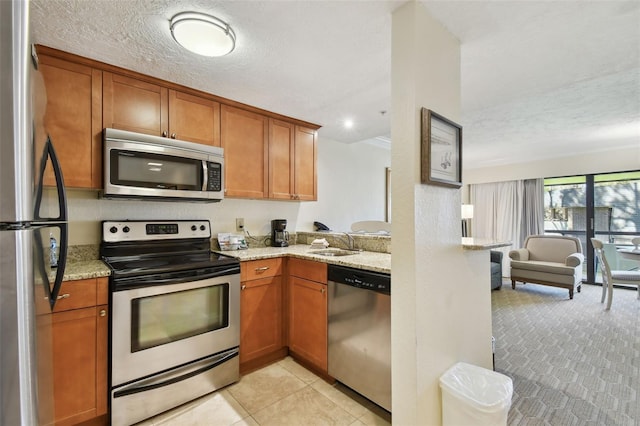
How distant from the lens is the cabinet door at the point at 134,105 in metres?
2.00

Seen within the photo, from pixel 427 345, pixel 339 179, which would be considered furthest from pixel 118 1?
pixel 339 179

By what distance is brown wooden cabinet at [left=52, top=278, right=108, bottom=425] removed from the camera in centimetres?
153

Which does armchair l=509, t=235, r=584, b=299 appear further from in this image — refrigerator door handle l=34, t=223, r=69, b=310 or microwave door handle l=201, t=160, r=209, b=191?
refrigerator door handle l=34, t=223, r=69, b=310

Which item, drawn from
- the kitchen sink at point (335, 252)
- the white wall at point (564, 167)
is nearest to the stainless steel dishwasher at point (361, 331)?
the kitchen sink at point (335, 252)

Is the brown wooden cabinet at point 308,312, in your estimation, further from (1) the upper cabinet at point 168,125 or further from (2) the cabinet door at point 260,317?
(1) the upper cabinet at point 168,125

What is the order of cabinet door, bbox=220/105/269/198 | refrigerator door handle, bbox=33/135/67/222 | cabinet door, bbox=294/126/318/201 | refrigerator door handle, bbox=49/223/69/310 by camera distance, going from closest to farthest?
refrigerator door handle, bbox=33/135/67/222, refrigerator door handle, bbox=49/223/69/310, cabinet door, bbox=220/105/269/198, cabinet door, bbox=294/126/318/201

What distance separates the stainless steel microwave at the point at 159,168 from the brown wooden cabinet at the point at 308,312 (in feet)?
3.16

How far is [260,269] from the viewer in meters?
2.34

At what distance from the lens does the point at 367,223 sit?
10.5 ft

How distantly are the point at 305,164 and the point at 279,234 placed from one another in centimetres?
84

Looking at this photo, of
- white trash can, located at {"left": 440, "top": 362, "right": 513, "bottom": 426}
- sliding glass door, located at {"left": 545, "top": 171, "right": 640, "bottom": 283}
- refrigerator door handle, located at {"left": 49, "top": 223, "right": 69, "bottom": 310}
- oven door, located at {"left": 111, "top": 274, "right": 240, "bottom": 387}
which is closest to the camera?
refrigerator door handle, located at {"left": 49, "top": 223, "right": 69, "bottom": 310}

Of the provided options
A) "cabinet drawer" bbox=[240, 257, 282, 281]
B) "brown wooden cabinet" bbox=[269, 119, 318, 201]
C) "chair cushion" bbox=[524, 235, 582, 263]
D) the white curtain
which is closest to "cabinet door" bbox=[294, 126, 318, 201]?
"brown wooden cabinet" bbox=[269, 119, 318, 201]

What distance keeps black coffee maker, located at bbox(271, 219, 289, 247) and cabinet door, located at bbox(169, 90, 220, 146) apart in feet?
3.30

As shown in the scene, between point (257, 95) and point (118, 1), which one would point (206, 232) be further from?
point (118, 1)
